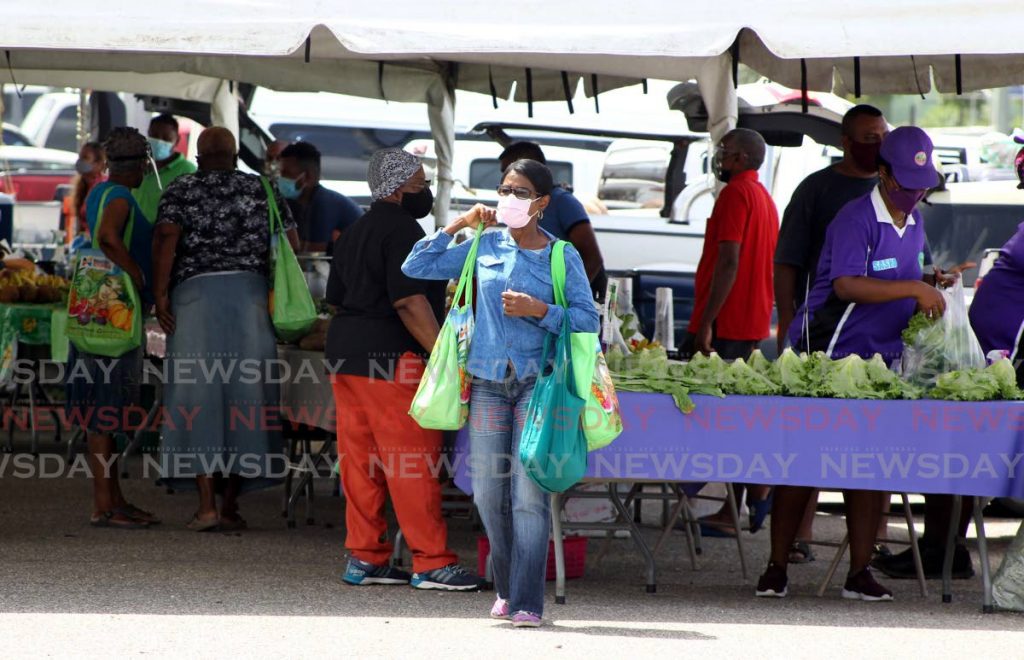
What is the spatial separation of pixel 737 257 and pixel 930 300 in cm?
205

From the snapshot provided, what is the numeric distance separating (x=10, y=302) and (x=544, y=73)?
152 inches

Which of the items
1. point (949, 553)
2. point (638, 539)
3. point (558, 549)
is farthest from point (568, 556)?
point (949, 553)

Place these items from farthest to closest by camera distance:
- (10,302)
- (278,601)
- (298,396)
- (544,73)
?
(544,73) < (10,302) < (298,396) < (278,601)

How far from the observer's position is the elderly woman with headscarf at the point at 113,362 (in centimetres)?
774

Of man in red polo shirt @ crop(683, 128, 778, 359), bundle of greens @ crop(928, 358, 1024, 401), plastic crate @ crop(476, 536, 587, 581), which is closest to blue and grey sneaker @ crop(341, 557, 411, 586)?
plastic crate @ crop(476, 536, 587, 581)

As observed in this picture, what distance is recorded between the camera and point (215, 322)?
7531mm

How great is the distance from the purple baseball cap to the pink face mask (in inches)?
65.4

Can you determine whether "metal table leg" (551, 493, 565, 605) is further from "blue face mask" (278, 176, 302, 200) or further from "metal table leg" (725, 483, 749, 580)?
"blue face mask" (278, 176, 302, 200)

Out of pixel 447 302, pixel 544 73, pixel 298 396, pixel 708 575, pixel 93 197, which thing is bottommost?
pixel 708 575

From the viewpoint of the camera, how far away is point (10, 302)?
9.41 m

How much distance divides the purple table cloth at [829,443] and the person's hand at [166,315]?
2.36 m

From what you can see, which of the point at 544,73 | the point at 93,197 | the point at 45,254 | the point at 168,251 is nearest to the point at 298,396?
the point at 168,251

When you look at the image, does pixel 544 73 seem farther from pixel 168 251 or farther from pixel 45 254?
pixel 45 254

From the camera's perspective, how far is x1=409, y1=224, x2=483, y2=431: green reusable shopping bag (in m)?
5.63
